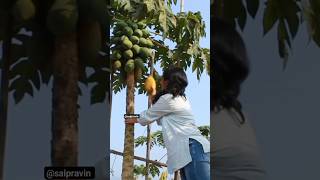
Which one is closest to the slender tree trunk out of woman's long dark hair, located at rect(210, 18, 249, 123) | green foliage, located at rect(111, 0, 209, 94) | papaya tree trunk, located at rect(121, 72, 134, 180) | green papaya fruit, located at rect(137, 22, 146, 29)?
woman's long dark hair, located at rect(210, 18, 249, 123)

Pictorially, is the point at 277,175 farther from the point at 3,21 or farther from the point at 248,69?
the point at 3,21

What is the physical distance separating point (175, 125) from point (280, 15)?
129 centimetres

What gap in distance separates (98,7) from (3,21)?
1.08ft

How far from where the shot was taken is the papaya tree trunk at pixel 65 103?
5.88ft

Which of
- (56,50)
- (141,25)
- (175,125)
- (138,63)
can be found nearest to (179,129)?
(175,125)

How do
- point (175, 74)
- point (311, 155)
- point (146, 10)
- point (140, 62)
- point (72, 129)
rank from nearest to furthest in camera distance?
point (72, 129), point (311, 155), point (175, 74), point (146, 10), point (140, 62)

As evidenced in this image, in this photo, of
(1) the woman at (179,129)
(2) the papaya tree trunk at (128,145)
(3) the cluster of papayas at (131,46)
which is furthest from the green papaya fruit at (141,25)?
(1) the woman at (179,129)

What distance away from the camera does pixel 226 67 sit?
76.4 inches

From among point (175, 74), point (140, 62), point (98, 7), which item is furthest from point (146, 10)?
point (98, 7)

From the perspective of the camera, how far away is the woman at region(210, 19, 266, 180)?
1.92 meters

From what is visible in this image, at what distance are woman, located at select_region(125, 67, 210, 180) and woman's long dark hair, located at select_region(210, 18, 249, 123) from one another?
108cm

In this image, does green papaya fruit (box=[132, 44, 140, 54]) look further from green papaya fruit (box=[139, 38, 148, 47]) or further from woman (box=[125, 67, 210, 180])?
woman (box=[125, 67, 210, 180])

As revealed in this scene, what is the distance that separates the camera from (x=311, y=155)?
1933 millimetres

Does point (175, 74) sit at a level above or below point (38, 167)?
above
